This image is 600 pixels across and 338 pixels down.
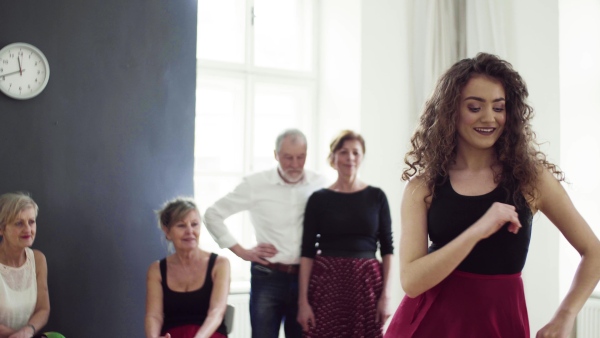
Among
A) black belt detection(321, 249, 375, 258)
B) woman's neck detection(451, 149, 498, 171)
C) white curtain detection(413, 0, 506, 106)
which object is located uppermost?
white curtain detection(413, 0, 506, 106)

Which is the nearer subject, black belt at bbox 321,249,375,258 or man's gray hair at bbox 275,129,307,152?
black belt at bbox 321,249,375,258

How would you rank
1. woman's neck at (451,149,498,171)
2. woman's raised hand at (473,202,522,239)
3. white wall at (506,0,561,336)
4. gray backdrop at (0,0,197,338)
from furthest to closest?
1. white wall at (506,0,561,336)
2. gray backdrop at (0,0,197,338)
3. woman's neck at (451,149,498,171)
4. woman's raised hand at (473,202,522,239)

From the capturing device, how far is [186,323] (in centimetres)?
269

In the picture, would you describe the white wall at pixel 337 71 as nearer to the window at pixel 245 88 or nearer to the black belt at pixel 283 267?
the window at pixel 245 88

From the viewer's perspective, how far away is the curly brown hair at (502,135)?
132 centimetres

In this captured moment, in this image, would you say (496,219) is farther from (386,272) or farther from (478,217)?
(386,272)

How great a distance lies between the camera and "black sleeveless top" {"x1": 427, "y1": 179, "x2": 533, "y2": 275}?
128 cm

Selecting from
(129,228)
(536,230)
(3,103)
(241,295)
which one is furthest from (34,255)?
(536,230)

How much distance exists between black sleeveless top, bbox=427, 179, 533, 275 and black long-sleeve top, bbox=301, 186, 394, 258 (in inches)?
58.0

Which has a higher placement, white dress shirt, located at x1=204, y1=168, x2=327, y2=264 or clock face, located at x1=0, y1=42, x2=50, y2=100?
clock face, located at x1=0, y1=42, x2=50, y2=100

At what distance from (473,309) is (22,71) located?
8.36ft

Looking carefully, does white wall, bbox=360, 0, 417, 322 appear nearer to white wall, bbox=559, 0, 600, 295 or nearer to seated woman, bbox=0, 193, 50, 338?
white wall, bbox=559, 0, 600, 295

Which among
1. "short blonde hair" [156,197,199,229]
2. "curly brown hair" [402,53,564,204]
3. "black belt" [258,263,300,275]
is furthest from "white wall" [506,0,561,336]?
"curly brown hair" [402,53,564,204]

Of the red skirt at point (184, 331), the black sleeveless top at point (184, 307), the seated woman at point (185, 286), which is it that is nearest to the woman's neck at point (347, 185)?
the seated woman at point (185, 286)
